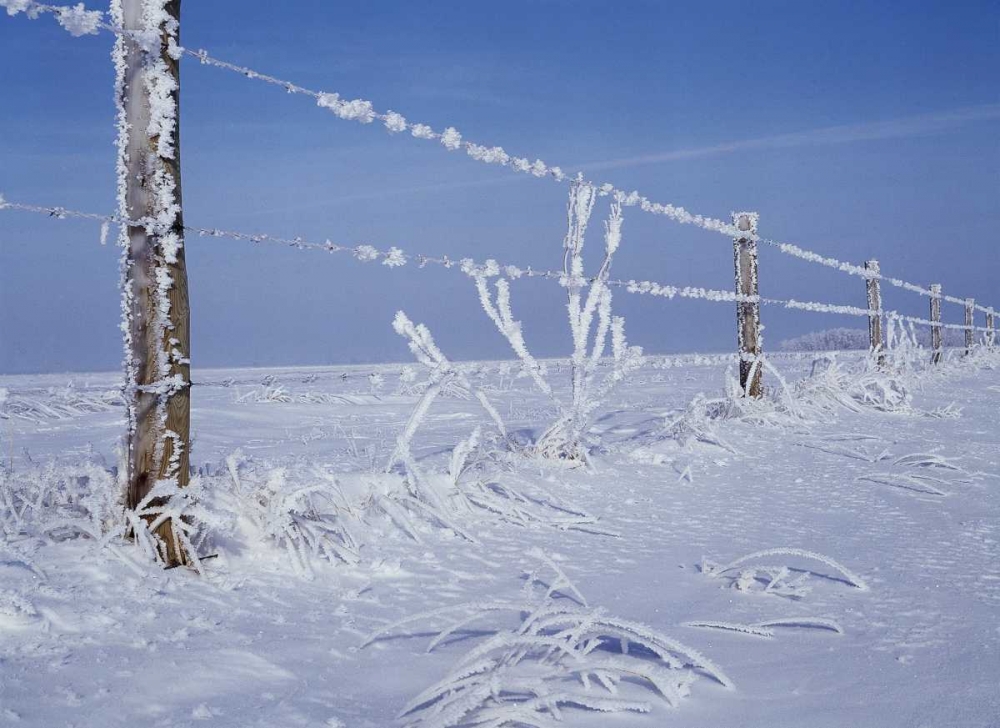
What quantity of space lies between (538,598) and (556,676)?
0.60 metres

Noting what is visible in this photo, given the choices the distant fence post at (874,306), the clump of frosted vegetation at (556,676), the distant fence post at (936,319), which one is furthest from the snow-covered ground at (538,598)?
the distant fence post at (936,319)

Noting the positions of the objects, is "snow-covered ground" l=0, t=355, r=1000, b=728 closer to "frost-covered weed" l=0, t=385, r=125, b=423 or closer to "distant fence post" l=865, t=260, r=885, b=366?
"frost-covered weed" l=0, t=385, r=125, b=423

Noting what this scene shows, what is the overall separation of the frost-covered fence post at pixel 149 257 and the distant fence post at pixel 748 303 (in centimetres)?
452

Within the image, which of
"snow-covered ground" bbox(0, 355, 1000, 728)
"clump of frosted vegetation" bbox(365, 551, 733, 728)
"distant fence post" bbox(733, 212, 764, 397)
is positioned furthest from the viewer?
"distant fence post" bbox(733, 212, 764, 397)

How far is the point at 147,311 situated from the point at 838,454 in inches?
133

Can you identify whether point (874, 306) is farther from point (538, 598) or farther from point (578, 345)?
point (538, 598)

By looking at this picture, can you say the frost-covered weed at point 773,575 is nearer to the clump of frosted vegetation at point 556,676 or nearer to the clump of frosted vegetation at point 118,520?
the clump of frosted vegetation at point 556,676

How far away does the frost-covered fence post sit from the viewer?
85.0 inches

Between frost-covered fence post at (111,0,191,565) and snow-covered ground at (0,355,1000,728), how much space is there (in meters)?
0.17

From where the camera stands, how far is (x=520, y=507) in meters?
2.86

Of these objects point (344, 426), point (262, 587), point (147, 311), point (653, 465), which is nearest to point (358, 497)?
point (262, 587)

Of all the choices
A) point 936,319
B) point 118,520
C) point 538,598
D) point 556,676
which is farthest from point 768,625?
point 936,319

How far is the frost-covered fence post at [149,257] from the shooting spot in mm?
2160

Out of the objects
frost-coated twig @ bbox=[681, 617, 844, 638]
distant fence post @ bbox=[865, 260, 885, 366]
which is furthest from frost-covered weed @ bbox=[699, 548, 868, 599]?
distant fence post @ bbox=[865, 260, 885, 366]
